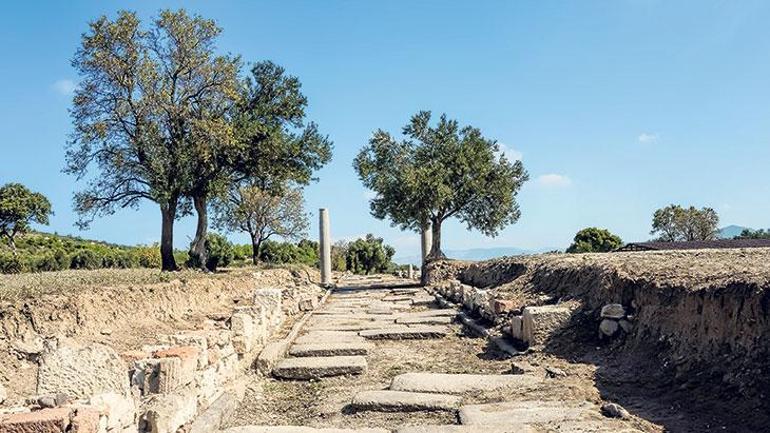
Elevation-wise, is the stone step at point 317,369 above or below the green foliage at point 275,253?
below

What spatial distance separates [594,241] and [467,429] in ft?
122

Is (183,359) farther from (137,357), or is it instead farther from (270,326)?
(270,326)

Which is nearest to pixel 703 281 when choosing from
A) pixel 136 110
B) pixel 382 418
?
pixel 382 418

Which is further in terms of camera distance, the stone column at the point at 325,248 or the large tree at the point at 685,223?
the large tree at the point at 685,223

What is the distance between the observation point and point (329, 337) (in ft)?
32.5

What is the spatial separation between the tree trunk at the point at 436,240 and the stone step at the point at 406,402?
1991 cm

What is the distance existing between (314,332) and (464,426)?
5.96 meters

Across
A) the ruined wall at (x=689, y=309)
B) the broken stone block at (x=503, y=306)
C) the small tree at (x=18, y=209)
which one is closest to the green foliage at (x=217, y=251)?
the small tree at (x=18, y=209)

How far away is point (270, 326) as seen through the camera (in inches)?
399

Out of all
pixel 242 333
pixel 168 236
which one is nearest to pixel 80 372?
pixel 242 333

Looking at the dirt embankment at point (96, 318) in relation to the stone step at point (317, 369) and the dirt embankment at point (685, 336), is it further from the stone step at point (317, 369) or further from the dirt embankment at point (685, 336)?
the dirt embankment at point (685, 336)

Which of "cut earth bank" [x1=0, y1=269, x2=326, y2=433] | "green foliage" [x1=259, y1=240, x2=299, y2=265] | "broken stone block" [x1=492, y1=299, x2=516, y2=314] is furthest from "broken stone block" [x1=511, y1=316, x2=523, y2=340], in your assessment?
"green foliage" [x1=259, y1=240, x2=299, y2=265]

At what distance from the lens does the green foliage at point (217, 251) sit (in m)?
26.1

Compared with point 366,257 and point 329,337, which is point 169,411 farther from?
point 366,257
